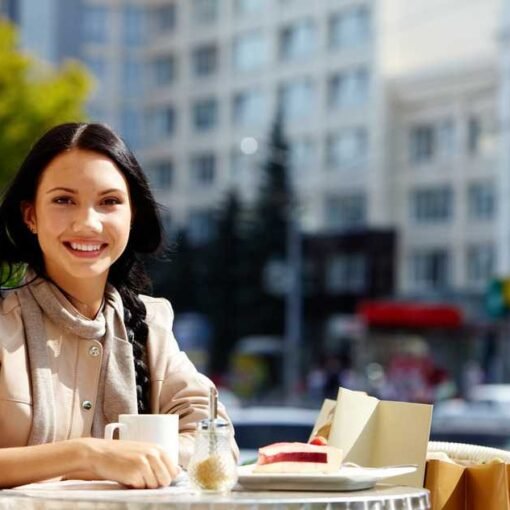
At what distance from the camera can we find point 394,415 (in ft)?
11.0

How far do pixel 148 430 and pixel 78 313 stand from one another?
378 mm

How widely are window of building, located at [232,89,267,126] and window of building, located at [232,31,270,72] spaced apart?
1166 mm

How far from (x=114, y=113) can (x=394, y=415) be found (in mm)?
70796

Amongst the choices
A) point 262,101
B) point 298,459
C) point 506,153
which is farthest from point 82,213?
point 262,101

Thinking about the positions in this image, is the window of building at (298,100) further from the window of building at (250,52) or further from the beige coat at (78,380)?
the beige coat at (78,380)

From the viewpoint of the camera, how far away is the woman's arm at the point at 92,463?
2.74 metres

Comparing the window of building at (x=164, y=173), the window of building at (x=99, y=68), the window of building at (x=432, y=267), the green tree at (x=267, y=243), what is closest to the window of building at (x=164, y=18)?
the window of building at (x=99, y=68)

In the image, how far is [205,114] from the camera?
71.2 metres

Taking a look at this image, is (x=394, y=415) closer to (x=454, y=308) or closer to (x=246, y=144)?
(x=454, y=308)

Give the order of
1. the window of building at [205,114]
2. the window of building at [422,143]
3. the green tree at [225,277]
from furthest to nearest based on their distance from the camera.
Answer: the window of building at [205,114] → the window of building at [422,143] → the green tree at [225,277]

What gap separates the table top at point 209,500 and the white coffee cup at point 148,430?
8.2 inches

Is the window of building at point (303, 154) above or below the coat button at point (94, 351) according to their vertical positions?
above

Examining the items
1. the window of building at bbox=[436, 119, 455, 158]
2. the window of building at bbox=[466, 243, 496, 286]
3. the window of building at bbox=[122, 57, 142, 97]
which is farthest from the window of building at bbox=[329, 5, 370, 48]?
the window of building at bbox=[122, 57, 142, 97]

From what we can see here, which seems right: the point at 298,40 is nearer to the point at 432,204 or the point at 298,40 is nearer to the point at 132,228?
the point at 432,204
